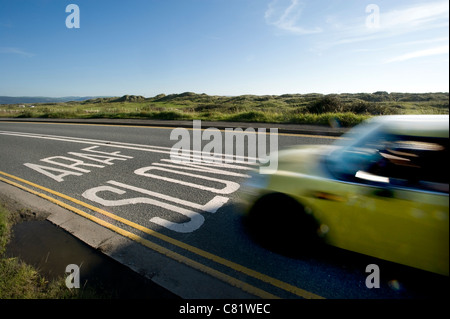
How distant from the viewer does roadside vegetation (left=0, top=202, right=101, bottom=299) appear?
2459mm

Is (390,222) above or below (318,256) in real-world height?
above

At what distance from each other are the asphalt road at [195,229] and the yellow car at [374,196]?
15.9 inches

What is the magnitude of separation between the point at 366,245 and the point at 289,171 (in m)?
1.09

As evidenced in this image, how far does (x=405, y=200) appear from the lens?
80.4 inches

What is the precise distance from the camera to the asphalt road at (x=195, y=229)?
2.48 m

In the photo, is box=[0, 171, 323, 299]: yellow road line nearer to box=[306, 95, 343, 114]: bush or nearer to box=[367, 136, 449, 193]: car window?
box=[367, 136, 449, 193]: car window

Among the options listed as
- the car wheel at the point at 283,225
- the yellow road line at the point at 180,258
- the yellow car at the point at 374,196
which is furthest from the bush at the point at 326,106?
the yellow road line at the point at 180,258

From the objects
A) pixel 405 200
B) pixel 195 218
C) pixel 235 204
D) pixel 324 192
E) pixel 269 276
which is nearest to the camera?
pixel 405 200

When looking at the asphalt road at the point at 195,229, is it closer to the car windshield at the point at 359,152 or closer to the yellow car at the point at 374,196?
the yellow car at the point at 374,196

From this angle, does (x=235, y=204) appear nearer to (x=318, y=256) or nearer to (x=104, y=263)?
(x=318, y=256)

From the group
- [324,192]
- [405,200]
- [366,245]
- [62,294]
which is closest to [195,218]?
[62,294]

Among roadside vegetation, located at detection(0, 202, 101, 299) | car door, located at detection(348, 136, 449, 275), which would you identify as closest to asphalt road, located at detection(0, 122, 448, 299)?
car door, located at detection(348, 136, 449, 275)

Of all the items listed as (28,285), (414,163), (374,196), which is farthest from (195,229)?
(414,163)
